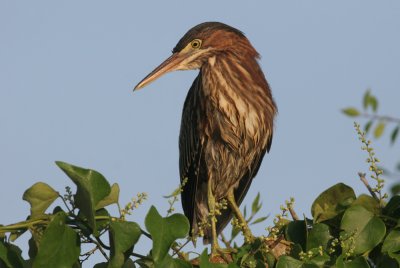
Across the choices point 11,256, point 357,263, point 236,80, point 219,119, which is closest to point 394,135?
point 357,263

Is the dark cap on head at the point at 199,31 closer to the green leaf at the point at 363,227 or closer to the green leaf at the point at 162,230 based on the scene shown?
the green leaf at the point at 363,227

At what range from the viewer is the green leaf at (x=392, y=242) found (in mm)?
3006

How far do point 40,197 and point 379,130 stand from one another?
3.86 feet

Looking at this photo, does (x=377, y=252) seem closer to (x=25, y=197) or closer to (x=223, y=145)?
(x=25, y=197)

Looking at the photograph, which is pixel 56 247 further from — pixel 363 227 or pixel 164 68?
pixel 164 68

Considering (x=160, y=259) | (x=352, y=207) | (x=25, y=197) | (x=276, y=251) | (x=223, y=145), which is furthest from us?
(x=223, y=145)

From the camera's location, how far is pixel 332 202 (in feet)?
11.0

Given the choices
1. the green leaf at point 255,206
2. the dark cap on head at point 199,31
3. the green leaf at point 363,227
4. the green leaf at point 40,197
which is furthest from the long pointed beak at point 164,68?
the green leaf at point 40,197

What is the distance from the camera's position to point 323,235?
311 cm

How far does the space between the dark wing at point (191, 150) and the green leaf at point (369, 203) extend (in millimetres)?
3184

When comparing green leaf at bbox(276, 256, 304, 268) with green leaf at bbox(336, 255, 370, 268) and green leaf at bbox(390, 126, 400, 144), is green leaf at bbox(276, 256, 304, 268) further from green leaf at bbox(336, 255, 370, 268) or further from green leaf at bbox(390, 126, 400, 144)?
green leaf at bbox(390, 126, 400, 144)

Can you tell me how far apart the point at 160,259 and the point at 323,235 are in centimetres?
86

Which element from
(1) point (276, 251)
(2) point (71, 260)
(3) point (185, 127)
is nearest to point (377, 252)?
(1) point (276, 251)

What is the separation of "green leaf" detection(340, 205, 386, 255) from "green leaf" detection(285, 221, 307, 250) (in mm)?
239
